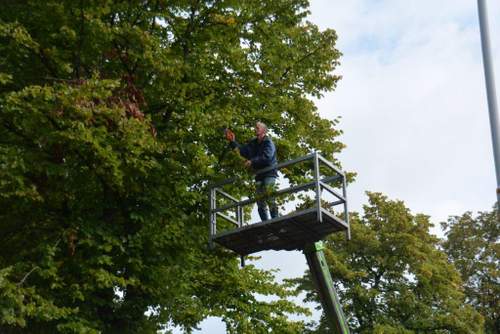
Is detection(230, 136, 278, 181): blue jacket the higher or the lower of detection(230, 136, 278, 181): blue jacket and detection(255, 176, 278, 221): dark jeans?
the higher

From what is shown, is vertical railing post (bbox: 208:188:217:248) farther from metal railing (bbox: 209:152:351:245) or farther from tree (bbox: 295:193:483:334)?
tree (bbox: 295:193:483:334)

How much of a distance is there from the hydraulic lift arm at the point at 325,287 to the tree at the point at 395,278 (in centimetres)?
1909

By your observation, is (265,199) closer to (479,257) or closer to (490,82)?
(490,82)

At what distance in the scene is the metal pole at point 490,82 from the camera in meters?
11.4

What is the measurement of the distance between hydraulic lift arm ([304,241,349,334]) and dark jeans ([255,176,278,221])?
1035 millimetres

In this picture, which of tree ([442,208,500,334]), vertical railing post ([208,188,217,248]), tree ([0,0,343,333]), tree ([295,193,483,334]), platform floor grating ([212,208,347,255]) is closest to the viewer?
platform floor grating ([212,208,347,255])

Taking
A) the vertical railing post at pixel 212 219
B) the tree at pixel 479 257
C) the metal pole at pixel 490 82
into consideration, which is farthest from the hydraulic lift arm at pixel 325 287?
the tree at pixel 479 257

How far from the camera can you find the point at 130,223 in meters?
16.4

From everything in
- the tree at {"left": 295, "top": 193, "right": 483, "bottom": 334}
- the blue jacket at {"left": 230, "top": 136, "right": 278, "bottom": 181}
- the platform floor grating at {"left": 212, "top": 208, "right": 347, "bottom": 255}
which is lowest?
the platform floor grating at {"left": 212, "top": 208, "right": 347, "bottom": 255}

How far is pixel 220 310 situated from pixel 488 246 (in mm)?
26802

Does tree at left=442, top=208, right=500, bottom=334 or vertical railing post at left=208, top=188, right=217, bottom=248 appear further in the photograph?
tree at left=442, top=208, right=500, bottom=334

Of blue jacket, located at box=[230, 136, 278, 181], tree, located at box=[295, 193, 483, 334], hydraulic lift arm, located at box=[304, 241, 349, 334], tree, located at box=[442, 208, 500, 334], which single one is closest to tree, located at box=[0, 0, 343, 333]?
blue jacket, located at box=[230, 136, 278, 181]

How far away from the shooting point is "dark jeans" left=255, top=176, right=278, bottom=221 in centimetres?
1400

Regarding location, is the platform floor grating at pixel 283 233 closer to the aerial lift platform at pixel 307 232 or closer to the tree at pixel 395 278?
the aerial lift platform at pixel 307 232
